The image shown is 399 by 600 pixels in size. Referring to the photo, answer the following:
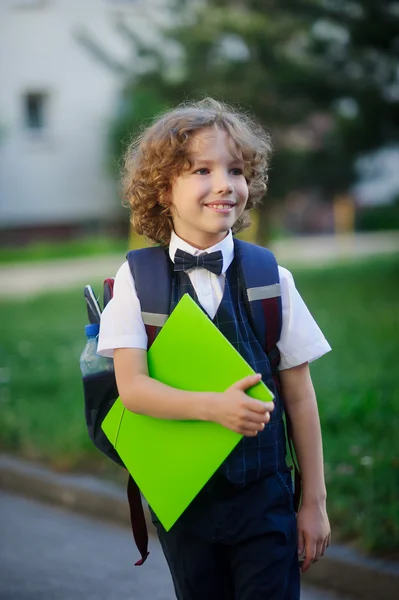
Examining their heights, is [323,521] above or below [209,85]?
below

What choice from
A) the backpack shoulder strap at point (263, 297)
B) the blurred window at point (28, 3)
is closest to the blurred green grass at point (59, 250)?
the blurred window at point (28, 3)

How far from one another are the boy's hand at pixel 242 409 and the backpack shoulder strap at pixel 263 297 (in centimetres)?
26

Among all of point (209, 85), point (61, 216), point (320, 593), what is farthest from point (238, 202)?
point (61, 216)

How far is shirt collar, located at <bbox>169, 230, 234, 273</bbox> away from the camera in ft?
6.98

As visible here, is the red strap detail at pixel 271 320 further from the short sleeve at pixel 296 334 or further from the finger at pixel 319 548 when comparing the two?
the finger at pixel 319 548

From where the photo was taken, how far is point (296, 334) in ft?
6.88

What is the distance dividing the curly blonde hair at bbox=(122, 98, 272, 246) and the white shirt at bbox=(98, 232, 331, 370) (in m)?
0.19

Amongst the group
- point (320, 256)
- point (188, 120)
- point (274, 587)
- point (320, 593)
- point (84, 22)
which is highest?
point (84, 22)

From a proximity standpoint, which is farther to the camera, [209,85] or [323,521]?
[209,85]

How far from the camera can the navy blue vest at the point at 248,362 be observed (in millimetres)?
2043

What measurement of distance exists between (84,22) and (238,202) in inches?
894

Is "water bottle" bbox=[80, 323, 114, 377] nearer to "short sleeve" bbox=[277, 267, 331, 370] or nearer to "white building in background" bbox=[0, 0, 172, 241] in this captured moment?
"short sleeve" bbox=[277, 267, 331, 370]

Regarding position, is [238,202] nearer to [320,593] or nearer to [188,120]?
[188,120]

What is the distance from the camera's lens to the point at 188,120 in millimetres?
2121
